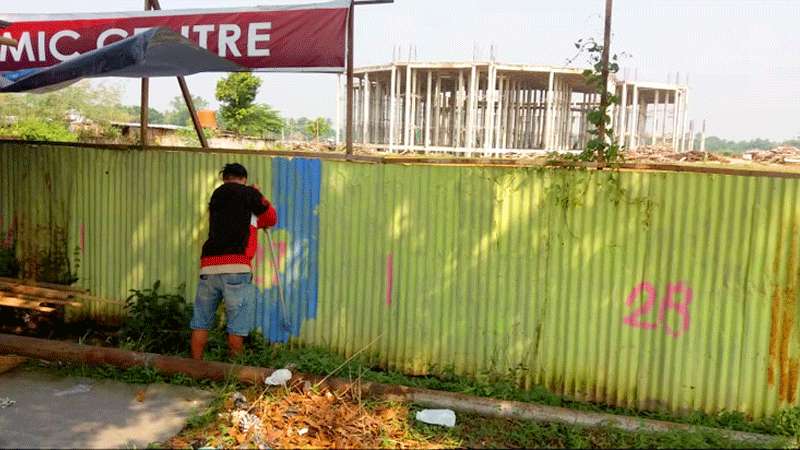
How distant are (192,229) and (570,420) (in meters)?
3.80

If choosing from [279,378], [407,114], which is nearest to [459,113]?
[407,114]

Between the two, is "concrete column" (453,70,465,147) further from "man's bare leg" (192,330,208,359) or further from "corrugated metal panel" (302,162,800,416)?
"man's bare leg" (192,330,208,359)

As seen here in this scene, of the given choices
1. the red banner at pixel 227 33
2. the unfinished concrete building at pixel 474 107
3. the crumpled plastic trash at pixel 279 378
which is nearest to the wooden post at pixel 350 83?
the red banner at pixel 227 33

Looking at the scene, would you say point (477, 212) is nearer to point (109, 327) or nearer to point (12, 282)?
point (109, 327)

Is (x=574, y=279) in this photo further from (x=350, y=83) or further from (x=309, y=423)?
(x=350, y=83)

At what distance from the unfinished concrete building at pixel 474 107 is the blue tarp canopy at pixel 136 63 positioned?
17.2m

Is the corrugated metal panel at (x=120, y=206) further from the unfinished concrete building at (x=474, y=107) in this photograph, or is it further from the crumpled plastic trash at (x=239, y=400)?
the unfinished concrete building at (x=474, y=107)

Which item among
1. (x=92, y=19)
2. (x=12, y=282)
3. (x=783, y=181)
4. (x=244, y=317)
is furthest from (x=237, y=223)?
(x=783, y=181)

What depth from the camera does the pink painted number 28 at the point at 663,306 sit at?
15.1ft

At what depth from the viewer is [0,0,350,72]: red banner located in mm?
5750

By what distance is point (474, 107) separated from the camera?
23.7 meters

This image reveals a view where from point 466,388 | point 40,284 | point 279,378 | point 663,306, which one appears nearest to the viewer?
point 663,306

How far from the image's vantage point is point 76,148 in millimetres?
6465

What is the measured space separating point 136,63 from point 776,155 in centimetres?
731
